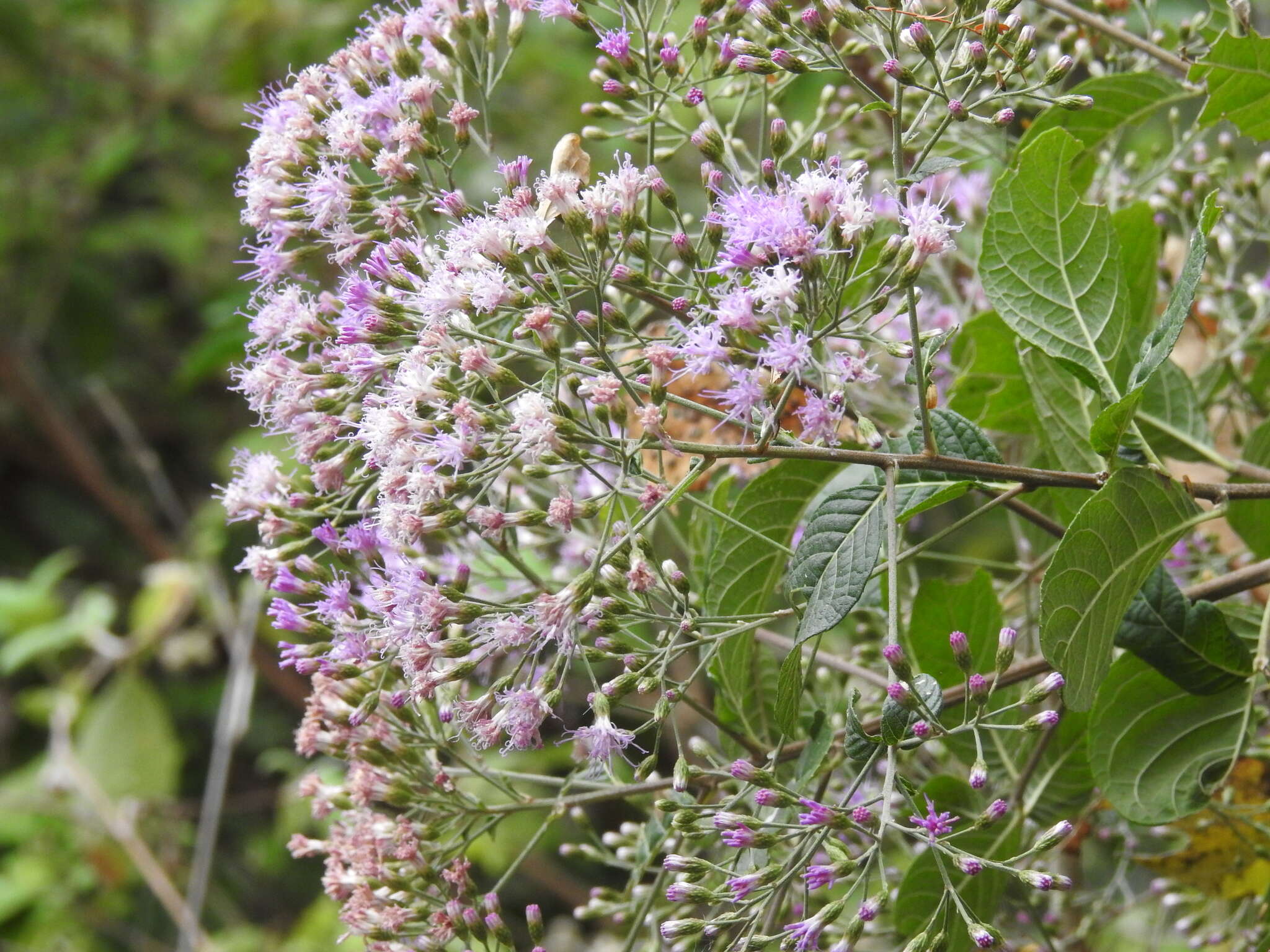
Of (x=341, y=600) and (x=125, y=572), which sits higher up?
(x=341, y=600)

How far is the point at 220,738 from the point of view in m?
2.74

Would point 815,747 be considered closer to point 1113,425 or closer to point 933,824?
point 933,824

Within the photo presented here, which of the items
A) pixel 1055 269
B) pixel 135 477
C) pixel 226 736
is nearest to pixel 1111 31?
pixel 1055 269

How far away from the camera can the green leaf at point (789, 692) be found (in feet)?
2.97

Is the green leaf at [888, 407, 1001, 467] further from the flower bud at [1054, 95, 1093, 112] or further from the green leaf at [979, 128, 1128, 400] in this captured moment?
the flower bud at [1054, 95, 1093, 112]

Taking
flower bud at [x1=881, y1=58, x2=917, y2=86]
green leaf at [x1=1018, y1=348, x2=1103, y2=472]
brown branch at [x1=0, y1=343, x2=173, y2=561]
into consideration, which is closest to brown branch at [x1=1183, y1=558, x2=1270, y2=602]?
green leaf at [x1=1018, y1=348, x2=1103, y2=472]

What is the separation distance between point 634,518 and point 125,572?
144 inches

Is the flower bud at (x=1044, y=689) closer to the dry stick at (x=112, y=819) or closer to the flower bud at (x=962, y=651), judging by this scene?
the flower bud at (x=962, y=651)

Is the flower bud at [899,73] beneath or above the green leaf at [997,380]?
above

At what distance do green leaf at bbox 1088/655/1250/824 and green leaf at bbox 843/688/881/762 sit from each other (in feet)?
0.85

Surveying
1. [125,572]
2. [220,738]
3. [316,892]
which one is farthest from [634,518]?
[125,572]

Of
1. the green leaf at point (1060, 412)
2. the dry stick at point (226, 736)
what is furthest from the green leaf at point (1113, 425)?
the dry stick at point (226, 736)

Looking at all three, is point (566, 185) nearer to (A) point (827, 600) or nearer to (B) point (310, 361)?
(B) point (310, 361)

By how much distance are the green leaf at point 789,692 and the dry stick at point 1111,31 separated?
29.0 inches
